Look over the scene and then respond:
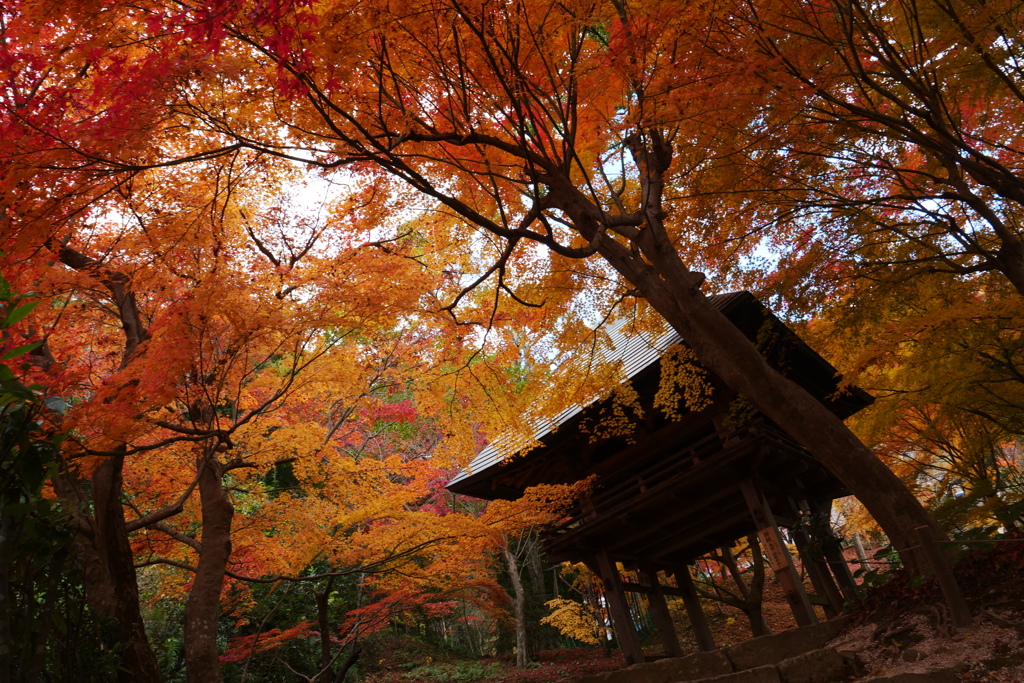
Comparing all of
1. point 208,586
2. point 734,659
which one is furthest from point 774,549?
point 208,586

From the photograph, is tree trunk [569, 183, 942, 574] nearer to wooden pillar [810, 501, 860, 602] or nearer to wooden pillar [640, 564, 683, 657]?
wooden pillar [810, 501, 860, 602]

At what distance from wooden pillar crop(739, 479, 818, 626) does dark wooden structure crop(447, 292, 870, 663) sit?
0.05 ft

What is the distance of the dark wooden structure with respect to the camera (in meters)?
8.42

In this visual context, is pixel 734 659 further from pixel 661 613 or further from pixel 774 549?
pixel 661 613

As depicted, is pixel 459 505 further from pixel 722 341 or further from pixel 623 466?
pixel 722 341

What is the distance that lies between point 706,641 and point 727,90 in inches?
347

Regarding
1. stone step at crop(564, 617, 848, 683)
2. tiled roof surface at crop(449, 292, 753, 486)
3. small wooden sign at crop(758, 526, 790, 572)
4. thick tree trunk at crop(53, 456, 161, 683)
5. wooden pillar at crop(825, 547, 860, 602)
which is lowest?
stone step at crop(564, 617, 848, 683)

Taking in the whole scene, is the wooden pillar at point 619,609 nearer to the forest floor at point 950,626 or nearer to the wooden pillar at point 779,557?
the wooden pillar at point 779,557

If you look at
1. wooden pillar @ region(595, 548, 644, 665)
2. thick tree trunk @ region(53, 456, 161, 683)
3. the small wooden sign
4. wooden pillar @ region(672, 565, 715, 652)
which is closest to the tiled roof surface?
wooden pillar @ region(595, 548, 644, 665)

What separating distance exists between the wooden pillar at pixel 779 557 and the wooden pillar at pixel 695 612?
116 inches

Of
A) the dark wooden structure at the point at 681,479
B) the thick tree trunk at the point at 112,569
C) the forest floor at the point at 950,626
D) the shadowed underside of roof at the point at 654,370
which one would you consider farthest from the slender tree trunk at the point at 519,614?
the forest floor at the point at 950,626

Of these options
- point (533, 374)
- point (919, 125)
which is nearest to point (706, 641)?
point (533, 374)

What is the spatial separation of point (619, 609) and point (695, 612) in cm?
200

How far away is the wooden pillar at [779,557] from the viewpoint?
25.4 ft
